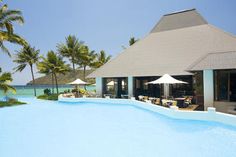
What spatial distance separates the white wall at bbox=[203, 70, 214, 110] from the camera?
1427 cm

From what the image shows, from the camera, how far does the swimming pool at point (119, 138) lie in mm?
7660

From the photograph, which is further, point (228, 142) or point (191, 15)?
point (191, 15)

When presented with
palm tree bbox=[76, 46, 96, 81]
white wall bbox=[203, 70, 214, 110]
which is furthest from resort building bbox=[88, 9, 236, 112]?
palm tree bbox=[76, 46, 96, 81]

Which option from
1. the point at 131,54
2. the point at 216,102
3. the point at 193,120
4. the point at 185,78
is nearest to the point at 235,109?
the point at 216,102

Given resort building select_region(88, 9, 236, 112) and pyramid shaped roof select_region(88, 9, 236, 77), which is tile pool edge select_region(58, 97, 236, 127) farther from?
pyramid shaped roof select_region(88, 9, 236, 77)

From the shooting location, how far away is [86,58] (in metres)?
36.2

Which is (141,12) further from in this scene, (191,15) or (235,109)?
(235,109)

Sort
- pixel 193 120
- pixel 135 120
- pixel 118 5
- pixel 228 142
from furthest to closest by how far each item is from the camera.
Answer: pixel 118 5
pixel 135 120
pixel 193 120
pixel 228 142

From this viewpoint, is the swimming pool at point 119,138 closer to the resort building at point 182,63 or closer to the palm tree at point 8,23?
the resort building at point 182,63

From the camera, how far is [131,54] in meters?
24.1

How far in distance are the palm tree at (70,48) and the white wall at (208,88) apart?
80.2ft

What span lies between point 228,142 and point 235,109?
191 inches

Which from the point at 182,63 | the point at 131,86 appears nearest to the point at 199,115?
the point at 182,63

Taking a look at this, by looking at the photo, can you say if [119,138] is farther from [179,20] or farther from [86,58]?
[86,58]
